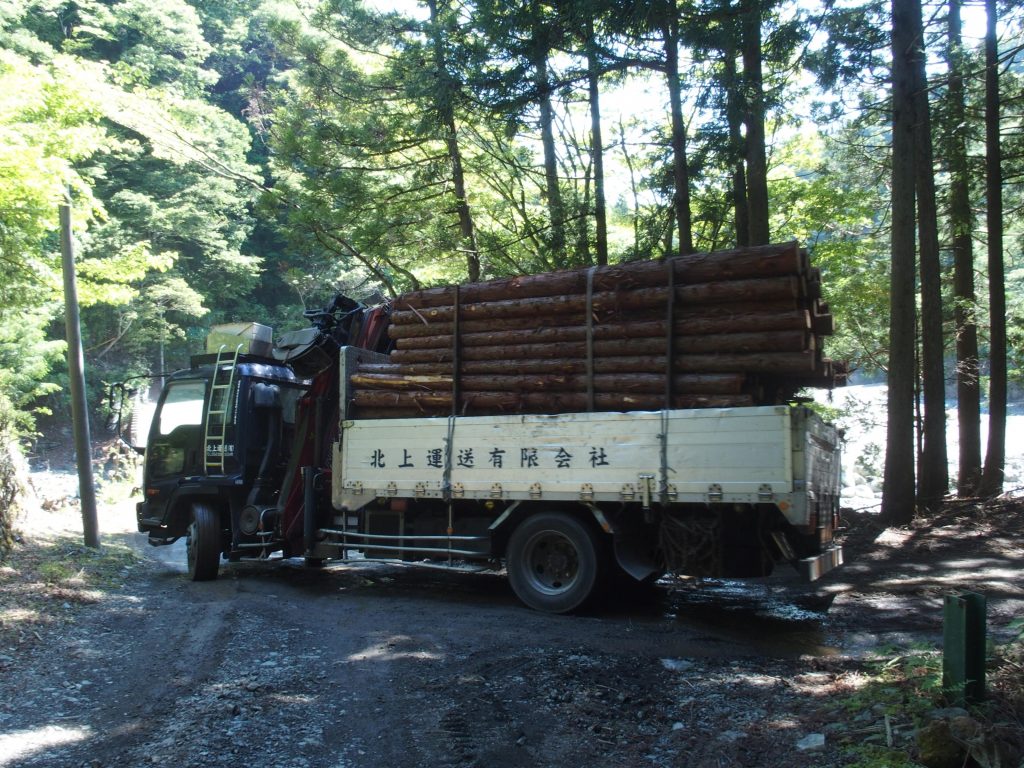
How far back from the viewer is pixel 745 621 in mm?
7613

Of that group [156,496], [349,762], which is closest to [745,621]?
[349,762]

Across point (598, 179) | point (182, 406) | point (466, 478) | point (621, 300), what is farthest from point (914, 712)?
point (598, 179)

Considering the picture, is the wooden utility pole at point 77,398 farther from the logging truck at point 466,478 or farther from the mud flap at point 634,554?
the mud flap at point 634,554

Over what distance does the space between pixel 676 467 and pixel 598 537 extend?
123 centimetres

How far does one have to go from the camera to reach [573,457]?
7570mm

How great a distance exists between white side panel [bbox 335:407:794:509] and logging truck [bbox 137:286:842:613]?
→ 0.6 inches

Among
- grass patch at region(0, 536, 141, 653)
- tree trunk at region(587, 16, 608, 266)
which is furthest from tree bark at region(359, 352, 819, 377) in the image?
tree trunk at region(587, 16, 608, 266)

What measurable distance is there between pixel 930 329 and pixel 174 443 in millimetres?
12269

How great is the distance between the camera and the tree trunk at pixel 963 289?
567 inches

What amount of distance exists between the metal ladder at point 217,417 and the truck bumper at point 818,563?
7327 millimetres

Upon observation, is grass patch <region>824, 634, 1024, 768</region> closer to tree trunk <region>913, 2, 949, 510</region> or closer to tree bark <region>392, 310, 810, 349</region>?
tree bark <region>392, 310, 810, 349</region>

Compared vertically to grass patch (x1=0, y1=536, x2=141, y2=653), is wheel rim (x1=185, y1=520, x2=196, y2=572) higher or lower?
higher

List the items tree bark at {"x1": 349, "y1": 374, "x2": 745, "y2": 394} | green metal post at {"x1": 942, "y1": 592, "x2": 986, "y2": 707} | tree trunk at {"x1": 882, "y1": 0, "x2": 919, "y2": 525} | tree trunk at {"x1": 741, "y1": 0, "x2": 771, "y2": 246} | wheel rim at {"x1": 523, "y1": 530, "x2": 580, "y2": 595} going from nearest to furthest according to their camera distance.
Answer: green metal post at {"x1": 942, "y1": 592, "x2": 986, "y2": 707} < tree bark at {"x1": 349, "y1": 374, "x2": 745, "y2": 394} < wheel rim at {"x1": 523, "y1": 530, "x2": 580, "y2": 595} < tree trunk at {"x1": 741, "y1": 0, "x2": 771, "y2": 246} < tree trunk at {"x1": 882, "y1": 0, "x2": 919, "y2": 525}

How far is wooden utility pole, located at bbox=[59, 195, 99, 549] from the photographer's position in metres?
12.2
